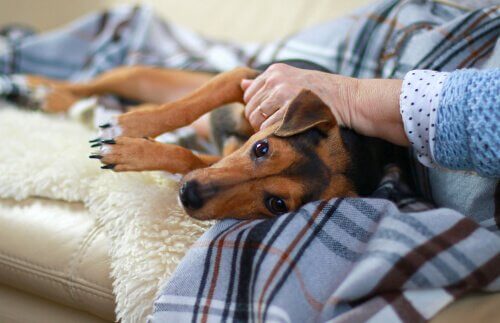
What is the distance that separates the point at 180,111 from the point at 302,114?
1.49 feet

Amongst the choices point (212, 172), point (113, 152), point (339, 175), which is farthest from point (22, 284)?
point (339, 175)

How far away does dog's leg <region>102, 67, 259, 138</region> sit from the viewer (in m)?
Answer: 1.61

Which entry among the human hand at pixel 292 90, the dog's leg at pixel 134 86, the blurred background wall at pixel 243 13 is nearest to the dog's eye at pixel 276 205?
the human hand at pixel 292 90

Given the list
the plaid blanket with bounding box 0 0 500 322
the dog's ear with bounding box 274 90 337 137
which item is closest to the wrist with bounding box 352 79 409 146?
the dog's ear with bounding box 274 90 337 137

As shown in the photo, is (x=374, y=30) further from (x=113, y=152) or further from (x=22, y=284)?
(x=22, y=284)

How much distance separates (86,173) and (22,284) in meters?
0.39

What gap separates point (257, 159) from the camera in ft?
4.88

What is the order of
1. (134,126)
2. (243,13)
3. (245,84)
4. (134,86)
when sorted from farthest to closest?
1. (243,13)
2. (134,86)
3. (245,84)
4. (134,126)

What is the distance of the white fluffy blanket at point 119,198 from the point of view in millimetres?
1314

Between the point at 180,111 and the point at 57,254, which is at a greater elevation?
the point at 180,111

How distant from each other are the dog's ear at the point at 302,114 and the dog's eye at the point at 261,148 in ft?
0.14

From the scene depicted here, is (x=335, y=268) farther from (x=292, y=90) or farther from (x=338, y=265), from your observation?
(x=292, y=90)

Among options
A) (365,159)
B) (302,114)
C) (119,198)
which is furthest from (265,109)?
(119,198)

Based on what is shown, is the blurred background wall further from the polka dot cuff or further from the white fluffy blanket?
the polka dot cuff
